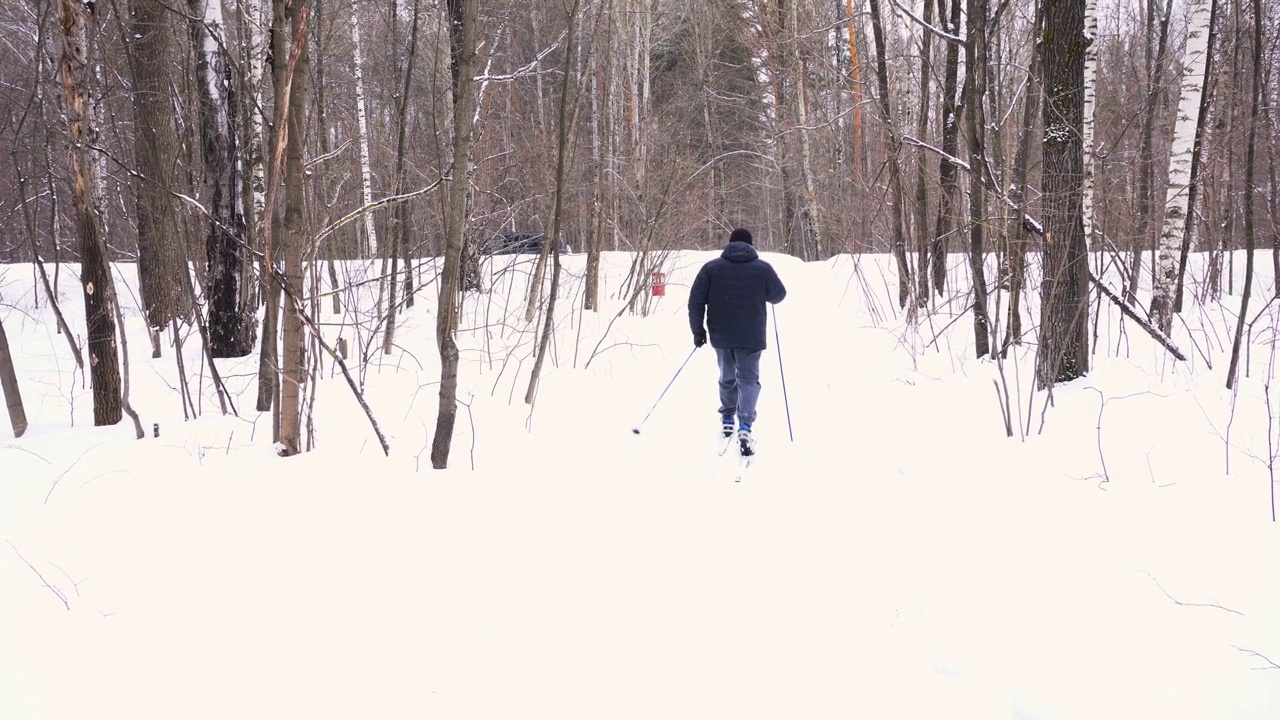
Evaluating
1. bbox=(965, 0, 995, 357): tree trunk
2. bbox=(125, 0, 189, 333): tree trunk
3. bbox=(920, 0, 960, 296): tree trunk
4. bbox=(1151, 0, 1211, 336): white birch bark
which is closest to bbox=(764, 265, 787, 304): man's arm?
bbox=(965, 0, 995, 357): tree trunk

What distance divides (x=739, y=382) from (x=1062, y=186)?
2.99 m

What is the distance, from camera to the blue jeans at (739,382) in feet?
20.7

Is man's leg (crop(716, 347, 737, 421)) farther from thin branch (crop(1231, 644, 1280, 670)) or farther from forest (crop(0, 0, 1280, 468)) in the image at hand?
thin branch (crop(1231, 644, 1280, 670))

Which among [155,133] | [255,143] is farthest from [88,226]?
[155,133]

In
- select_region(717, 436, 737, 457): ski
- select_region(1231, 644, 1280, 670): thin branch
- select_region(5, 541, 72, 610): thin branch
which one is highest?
select_region(5, 541, 72, 610): thin branch

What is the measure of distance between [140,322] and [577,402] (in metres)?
8.85

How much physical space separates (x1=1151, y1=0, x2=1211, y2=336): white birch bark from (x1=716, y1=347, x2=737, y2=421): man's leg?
16.8ft

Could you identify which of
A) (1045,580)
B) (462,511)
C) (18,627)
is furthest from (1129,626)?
(18,627)

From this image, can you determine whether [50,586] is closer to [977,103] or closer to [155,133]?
[977,103]

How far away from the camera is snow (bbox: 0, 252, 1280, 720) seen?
111 inches

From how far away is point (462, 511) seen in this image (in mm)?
4508

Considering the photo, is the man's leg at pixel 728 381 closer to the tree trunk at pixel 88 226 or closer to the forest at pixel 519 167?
the forest at pixel 519 167

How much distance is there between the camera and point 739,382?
643 centimetres

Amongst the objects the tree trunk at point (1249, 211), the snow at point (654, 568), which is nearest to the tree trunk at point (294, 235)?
the snow at point (654, 568)
